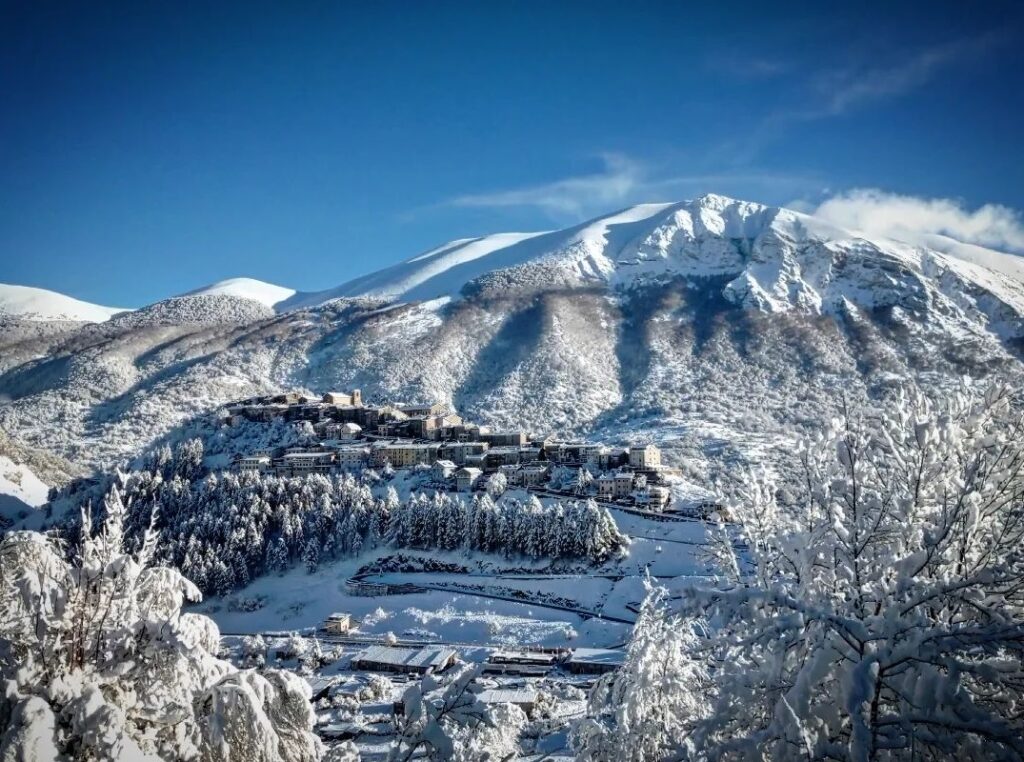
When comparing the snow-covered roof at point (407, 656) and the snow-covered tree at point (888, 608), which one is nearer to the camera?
the snow-covered tree at point (888, 608)

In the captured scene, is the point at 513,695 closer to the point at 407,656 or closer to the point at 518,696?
the point at 518,696

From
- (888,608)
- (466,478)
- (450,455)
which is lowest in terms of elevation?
(466,478)

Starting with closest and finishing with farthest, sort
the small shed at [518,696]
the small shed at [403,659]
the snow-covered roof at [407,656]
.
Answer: the small shed at [518,696] → the small shed at [403,659] → the snow-covered roof at [407,656]

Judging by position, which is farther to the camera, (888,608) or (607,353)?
(607,353)

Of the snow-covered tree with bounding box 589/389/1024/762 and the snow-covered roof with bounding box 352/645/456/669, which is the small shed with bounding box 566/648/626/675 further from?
the snow-covered tree with bounding box 589/389/1024/762

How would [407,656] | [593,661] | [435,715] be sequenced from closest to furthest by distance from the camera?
[435,715] < [593,661] < [407,656]

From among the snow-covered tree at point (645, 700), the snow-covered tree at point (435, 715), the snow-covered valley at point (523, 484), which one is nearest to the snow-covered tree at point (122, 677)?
the snow-covered valley at point (523, 484)

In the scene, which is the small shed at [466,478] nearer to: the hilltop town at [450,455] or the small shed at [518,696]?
the hilltop town at [450,455]

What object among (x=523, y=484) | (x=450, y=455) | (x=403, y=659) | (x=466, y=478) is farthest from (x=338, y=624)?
A: (x=450, y=455)
